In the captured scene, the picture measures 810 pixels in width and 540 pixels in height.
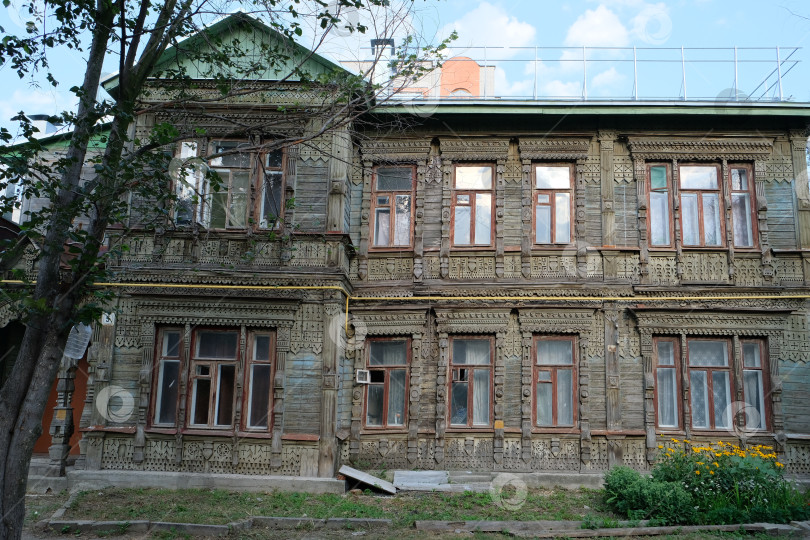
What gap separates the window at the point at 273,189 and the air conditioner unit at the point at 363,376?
3.39 metres

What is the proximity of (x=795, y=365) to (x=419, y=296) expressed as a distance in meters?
7.36

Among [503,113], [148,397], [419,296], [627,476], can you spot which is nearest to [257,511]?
[148,397]

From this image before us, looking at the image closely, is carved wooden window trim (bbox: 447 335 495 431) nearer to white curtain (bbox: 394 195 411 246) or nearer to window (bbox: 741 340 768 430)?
white curtain (bbox: 394 195 411 246)

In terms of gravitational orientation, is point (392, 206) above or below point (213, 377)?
above

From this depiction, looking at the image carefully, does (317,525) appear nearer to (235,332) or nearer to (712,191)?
(235,332)

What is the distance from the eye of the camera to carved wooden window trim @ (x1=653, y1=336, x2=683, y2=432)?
40.8ft

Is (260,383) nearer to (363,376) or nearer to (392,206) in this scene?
(363,376)

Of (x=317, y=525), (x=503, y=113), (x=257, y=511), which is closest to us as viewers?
(x=317, y=525)

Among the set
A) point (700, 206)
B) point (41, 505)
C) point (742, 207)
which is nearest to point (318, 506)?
point (41, 505)

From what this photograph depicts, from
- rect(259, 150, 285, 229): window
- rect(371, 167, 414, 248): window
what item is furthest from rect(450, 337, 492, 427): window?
rect(259, 150, 285, 229): window

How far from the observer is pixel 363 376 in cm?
1282

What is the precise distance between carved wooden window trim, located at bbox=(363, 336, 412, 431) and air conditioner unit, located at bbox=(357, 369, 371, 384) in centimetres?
18

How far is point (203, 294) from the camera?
12383 mm

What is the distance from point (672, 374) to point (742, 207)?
3.72 m
